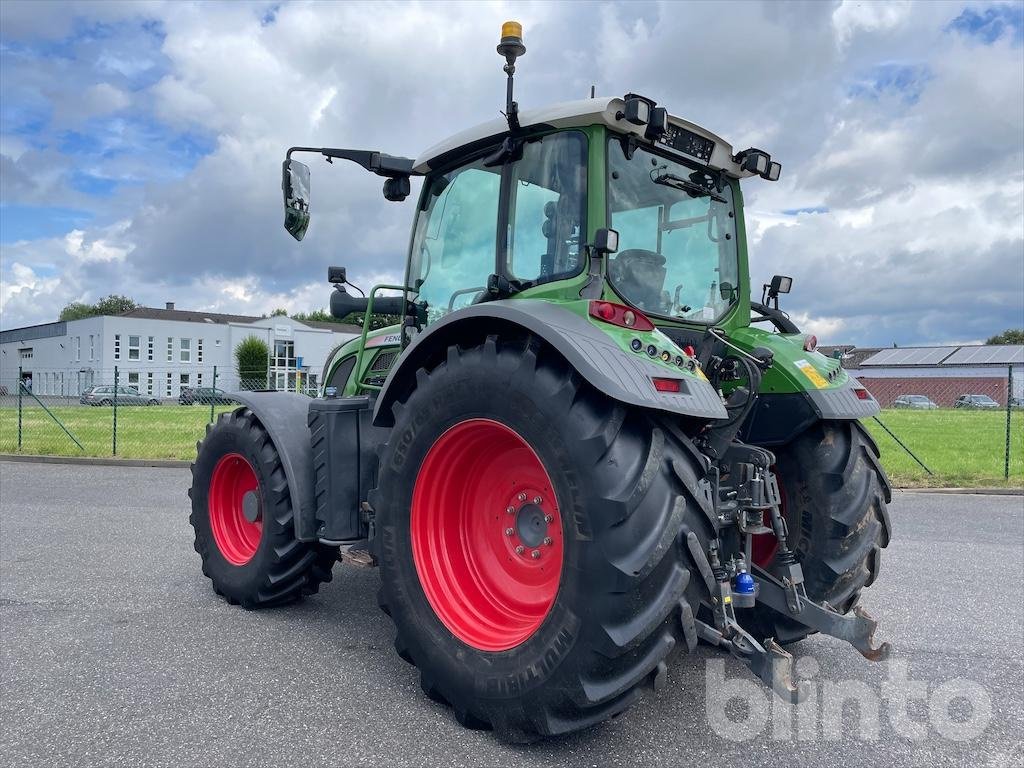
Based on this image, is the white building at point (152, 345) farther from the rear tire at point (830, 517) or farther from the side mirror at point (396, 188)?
the rear tire at point (830, 517)

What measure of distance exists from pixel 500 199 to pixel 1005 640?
11.9 ft

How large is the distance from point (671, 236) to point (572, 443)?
5.03 ft

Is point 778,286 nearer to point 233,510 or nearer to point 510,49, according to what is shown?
point 510,49

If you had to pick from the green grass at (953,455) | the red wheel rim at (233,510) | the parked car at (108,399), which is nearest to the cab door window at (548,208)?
the red wheel rim at (233,510)

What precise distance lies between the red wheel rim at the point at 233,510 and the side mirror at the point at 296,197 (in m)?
1.59

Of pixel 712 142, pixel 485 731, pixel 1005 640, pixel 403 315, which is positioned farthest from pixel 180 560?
pixel 1005 640

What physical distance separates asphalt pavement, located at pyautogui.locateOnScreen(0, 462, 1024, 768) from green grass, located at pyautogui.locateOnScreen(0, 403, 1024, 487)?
6503mm

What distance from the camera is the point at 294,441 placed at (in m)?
4.39

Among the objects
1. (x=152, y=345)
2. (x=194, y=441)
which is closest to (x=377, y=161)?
(x=194, y=441)

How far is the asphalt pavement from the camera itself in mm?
2871

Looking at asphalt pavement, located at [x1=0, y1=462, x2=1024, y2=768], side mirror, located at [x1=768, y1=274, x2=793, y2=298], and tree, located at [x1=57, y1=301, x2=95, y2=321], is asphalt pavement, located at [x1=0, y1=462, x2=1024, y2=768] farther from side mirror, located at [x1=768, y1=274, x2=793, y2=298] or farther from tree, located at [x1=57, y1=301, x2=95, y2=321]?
tree, located at [x1=57, y1=301, x2=95, y2=321]

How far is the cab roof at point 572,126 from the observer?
3266mm

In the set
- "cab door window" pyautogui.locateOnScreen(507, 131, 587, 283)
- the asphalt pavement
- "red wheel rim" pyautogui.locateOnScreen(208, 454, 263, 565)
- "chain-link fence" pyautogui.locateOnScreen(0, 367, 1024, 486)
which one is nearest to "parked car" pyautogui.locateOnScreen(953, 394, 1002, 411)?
"chain-link fence" pyautogui.locateOnScreen(0, 367, 1024, 486)

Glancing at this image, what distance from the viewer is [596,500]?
2.63 metres
